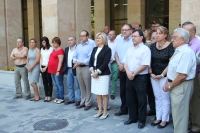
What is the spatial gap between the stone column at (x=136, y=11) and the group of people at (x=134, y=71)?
466 cm

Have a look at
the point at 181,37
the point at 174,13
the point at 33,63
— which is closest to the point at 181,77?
the point at 181,37

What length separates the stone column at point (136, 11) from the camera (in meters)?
11.0

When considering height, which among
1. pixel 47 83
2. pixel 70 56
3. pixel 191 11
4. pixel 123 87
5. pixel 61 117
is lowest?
pixel 61 117

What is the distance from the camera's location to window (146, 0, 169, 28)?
1114 centimetres

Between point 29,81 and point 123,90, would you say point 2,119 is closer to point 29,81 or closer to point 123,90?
point 29,81

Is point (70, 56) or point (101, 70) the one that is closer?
point (101, 70)

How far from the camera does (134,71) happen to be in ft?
15.0

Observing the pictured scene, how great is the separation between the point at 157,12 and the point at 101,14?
2.96m

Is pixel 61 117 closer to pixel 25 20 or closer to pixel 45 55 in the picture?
pixel 45 55

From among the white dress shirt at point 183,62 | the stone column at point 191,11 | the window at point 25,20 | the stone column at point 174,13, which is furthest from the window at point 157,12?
the window at point 25,20

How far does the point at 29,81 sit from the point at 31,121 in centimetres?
221

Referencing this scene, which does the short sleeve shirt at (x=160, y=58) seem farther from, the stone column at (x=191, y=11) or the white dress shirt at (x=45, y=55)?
the white dress shirt at (x=45, y=55)

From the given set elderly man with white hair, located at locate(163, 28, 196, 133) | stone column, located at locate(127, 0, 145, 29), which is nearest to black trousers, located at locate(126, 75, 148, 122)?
elderly man with white hair, located at locate(163, 28, 196, 133)

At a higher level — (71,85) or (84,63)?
(84,63)
